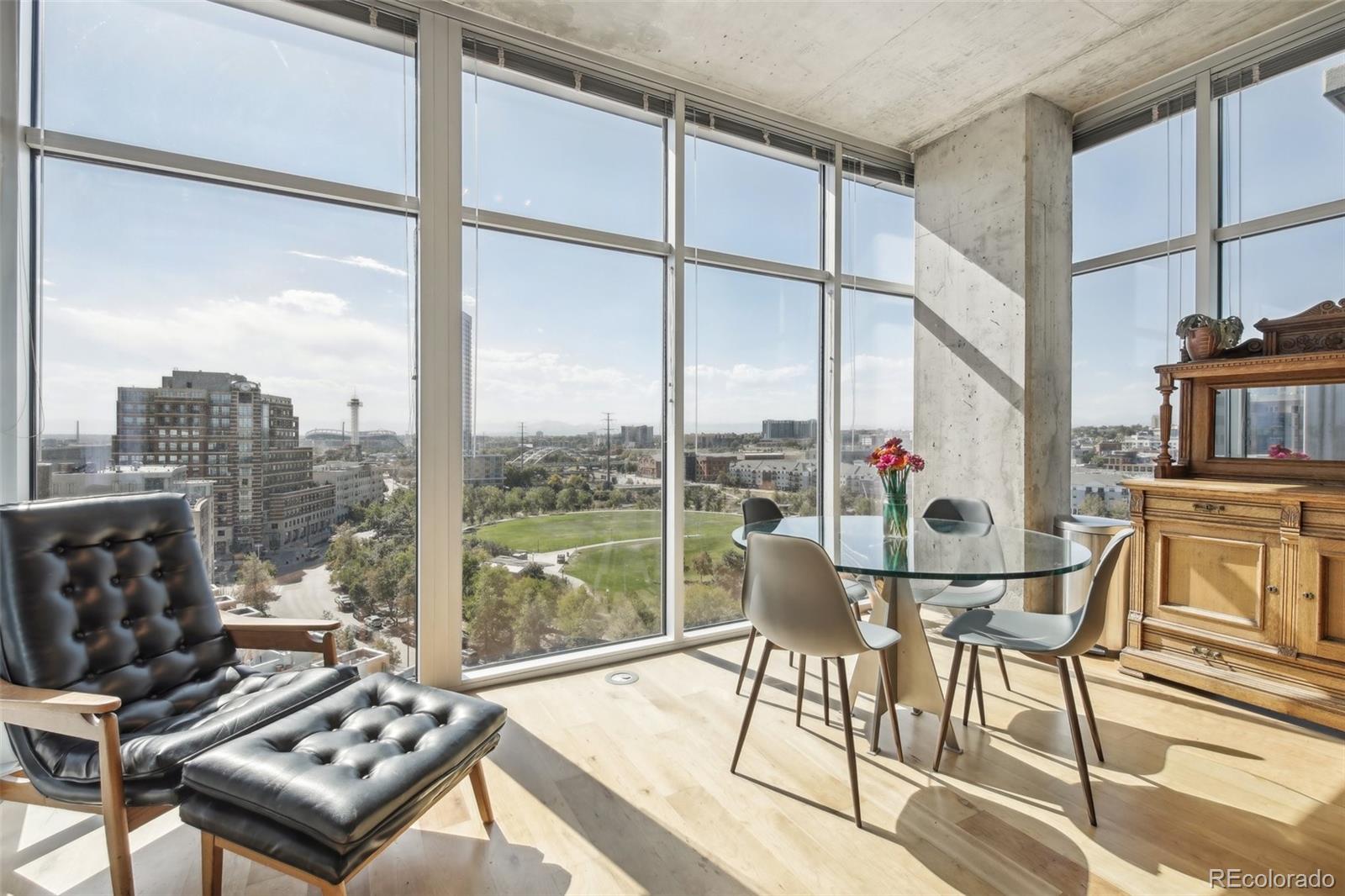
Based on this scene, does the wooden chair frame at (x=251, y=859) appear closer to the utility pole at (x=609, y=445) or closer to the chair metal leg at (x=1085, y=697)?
the utility pole at (x=609, y=445)

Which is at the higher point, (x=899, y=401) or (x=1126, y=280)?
(x=1126, y=280)

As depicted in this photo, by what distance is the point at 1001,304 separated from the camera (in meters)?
3.90

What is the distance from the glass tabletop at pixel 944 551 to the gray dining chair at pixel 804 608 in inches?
6.4

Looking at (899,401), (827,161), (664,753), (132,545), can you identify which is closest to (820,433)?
(899,401)

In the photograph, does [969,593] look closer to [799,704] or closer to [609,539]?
[799,704]

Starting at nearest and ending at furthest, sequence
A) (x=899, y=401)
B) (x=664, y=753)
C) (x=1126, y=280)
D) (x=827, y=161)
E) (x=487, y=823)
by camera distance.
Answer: (x=487, y=823) < (x=664, y=753) < (x=1126, y=280) < (x=827, y=161) < (x=899, y=401)

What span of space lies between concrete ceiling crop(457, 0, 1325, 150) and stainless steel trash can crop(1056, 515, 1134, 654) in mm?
2718

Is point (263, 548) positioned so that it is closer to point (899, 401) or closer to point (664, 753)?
point (664, 753)

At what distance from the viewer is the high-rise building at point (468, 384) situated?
3064mm

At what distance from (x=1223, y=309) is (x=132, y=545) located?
5369 millimetres

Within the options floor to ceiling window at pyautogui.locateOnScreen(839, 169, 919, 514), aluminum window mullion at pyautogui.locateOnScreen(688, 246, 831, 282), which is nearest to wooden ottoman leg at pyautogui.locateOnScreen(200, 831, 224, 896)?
aluminum window mullion at pyautogui.locateOnScreen(688, 246, 831, 282)

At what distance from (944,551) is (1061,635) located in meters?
0.50

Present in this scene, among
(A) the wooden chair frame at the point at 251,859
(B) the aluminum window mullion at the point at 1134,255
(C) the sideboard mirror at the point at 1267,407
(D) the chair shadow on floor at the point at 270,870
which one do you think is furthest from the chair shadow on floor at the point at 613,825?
(B) the aluminum window mullion at the point at 1134,255

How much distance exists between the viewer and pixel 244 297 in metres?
2.60
